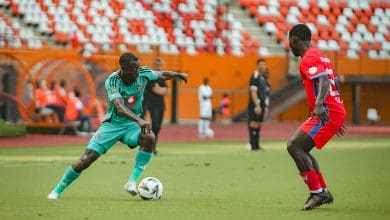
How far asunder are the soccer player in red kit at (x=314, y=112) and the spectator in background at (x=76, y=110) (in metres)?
20.1

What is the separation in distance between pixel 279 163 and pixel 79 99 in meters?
13.1

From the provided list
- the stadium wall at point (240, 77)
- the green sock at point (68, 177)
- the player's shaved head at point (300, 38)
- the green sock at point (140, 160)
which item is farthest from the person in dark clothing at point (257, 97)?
the stadium wall at point (240, 77)

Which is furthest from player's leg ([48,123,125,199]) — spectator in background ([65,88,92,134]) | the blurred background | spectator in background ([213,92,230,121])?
spectator in background ([213,92,230,121])

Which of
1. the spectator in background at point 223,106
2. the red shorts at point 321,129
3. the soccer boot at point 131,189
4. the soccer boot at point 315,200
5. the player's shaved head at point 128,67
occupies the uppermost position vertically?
the player's shaved head at point 128,67

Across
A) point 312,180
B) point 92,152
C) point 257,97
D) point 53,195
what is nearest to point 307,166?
point 312,180

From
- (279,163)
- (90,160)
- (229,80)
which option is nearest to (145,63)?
(229,80)

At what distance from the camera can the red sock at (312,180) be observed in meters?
11.0

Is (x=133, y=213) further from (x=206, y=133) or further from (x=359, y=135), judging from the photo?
(x=359, y=135)

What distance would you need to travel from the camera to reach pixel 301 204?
1183cm

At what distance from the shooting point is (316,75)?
10.9 meters

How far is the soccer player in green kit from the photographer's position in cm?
1202

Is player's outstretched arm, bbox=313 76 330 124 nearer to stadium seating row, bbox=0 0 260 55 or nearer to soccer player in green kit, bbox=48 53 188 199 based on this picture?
soccer player in green kit, bbox=48 53 188 199

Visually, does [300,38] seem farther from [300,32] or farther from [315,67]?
[315,67]

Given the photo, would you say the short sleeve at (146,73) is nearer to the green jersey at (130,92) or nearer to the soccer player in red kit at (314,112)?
the green jersey at (130,92)
